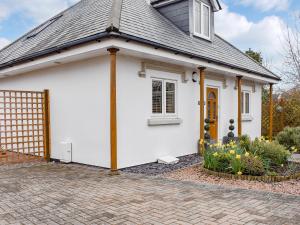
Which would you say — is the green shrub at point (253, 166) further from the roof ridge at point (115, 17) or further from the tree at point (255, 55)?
the tree at point (255, 55)

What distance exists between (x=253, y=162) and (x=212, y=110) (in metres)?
4.90

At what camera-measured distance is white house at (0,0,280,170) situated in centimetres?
743

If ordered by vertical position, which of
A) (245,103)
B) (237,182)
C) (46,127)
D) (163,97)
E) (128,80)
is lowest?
(237,182)

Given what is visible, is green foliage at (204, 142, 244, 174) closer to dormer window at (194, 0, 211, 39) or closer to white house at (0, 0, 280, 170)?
white house at (0, 0, 280, 170)

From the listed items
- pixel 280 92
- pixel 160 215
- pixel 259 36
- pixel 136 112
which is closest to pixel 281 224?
pixel 160 215

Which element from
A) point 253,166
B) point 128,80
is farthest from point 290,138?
point 128,80

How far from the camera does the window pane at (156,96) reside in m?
8.67

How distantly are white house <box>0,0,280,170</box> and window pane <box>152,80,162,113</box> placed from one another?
0.10ft

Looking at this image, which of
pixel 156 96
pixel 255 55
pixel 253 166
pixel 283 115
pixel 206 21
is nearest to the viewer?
pixel 253 166

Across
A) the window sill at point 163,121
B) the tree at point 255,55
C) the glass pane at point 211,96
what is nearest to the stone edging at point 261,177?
the window sill at point 163,121

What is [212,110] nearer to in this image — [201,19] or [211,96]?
[211,96]

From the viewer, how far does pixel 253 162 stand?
6762 millimetres

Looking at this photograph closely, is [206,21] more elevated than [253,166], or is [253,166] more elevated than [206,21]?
[206,21]

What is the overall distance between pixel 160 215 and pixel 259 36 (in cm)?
2221
